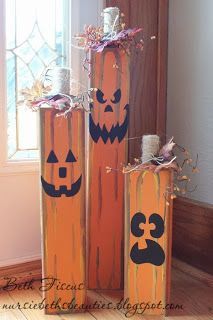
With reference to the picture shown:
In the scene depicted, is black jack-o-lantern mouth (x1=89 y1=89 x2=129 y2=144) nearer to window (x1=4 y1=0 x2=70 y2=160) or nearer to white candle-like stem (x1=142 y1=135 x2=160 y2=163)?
white candle-like stem (x1=142 y1=135 x2=160 y2=163)

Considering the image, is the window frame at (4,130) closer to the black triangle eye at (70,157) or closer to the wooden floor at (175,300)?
the black triangle eye at (70,157)

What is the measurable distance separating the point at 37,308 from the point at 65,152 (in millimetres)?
686

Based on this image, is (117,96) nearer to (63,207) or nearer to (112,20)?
(112,20)

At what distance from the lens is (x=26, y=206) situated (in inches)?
78.7

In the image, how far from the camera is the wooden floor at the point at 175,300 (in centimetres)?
166

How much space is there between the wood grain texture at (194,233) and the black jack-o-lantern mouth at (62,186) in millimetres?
769

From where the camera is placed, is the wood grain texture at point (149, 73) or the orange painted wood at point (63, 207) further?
the wood grain texture at point (149, 73)

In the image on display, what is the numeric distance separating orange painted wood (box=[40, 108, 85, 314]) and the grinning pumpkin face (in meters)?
0.22

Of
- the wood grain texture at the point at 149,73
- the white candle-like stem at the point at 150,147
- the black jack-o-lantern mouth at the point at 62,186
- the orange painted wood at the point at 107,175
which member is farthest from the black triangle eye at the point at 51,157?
the wood grain texture at the point at 149,73

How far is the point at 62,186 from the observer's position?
163cm

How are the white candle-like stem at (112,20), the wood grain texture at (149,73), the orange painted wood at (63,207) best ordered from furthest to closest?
the wood grain texture at (149,73)
the white candle-like stem at (112,20)
the orange painted wood at (63,207)

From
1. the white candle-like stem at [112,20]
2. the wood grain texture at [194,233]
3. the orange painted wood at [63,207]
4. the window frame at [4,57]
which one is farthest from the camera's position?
the wood grain texture at [194,233]

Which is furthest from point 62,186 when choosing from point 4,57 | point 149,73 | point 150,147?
point 149,73

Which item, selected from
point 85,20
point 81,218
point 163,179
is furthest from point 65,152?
point 85,20
